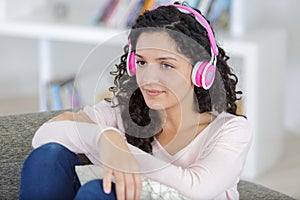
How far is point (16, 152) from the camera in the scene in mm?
1597

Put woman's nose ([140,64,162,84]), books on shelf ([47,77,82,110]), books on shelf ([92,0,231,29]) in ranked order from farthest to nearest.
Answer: books on shelf ([47,77,82,110]) → books on shelf ([92,0,231,29]) → woman's nose ([140,64,162,84])

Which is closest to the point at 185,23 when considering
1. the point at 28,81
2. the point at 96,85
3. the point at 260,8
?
the point at 96,85

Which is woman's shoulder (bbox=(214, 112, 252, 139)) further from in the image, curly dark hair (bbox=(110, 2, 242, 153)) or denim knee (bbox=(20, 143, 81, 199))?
denim knee (bbox=(20, 143, 81, 199))

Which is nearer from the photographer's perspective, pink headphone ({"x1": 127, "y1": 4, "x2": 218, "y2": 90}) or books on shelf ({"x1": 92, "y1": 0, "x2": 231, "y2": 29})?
pink headphone ({"x1": 127, "y1": 4, "x2": 218, "y2": 90})

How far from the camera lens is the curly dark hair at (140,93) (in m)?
1.23

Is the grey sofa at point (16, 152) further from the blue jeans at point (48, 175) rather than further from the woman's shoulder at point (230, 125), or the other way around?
the woman's shoulder at point (230, 125)

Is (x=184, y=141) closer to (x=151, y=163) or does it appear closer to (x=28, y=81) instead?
(x=151, y=163)

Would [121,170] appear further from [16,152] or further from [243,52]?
[243,52]

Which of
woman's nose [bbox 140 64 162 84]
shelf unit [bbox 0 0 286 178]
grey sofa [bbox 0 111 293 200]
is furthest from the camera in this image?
shelf unit [bbox 0 0 286 178]

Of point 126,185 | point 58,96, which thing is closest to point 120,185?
point 126,185

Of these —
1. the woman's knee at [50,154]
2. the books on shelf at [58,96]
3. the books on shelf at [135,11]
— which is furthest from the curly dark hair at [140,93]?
the books on shelf at [58,96]

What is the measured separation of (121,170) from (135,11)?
1881mm

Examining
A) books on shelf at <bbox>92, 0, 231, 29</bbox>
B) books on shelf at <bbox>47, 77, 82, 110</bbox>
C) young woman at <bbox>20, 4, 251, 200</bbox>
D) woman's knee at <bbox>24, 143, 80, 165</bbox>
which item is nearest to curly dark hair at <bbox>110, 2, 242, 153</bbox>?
young woman at <bbox>20, 4, 251, 200</bbox>

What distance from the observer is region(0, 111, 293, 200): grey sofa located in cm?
159
